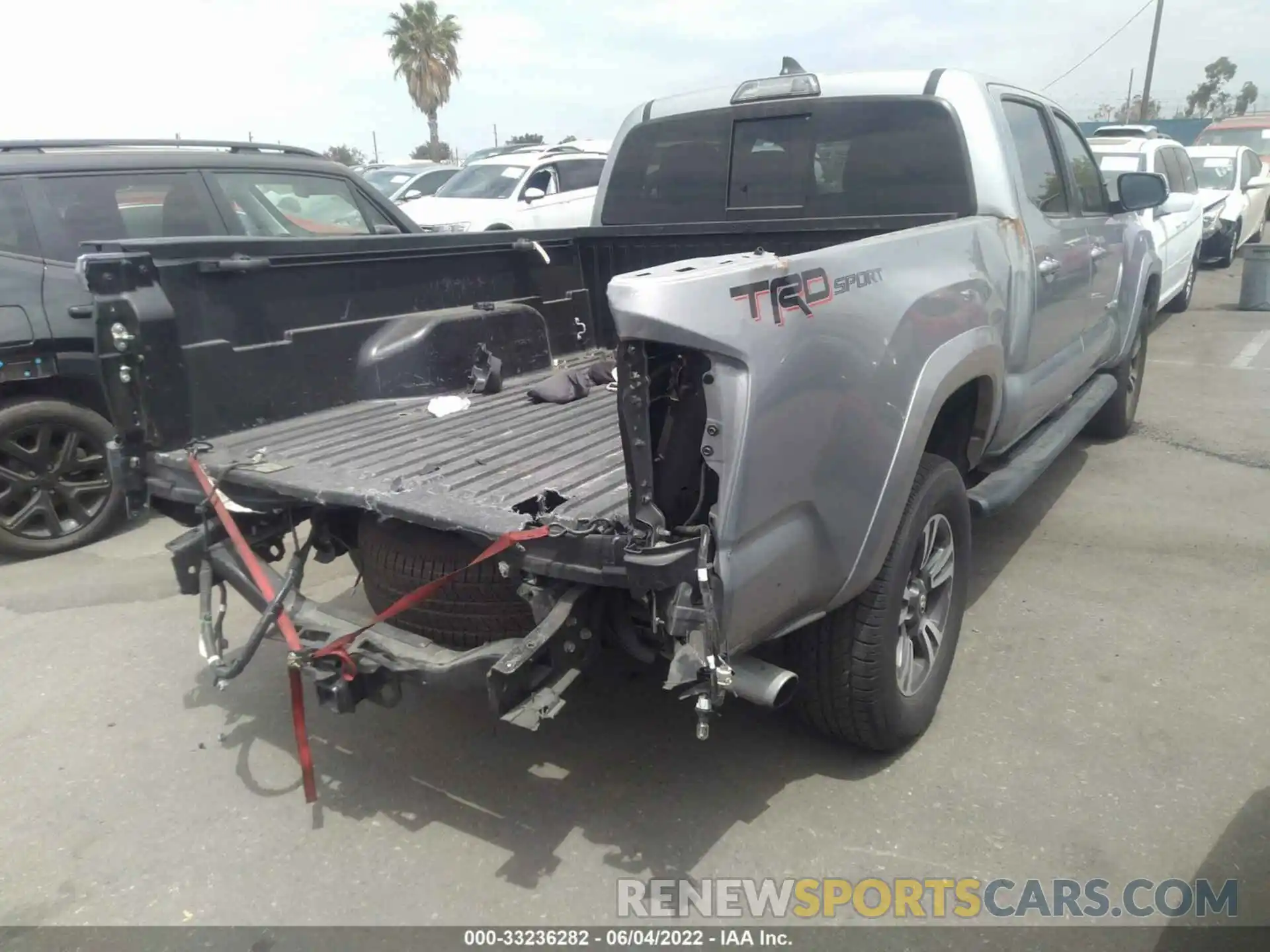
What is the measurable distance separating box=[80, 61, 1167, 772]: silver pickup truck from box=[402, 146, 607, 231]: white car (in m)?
8.25

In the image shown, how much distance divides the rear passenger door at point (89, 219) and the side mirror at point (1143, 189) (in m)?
5.14

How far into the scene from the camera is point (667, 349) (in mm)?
2270

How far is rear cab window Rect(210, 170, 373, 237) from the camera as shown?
5.74 metres

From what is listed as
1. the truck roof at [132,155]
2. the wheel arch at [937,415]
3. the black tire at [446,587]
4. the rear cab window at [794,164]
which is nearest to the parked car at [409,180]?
the truck roof at [132,155]

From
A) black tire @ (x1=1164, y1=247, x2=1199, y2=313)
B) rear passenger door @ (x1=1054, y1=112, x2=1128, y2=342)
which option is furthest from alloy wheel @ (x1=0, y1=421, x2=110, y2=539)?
black tire @ (x1=1164, y1=247, x2=1199, y2=313)

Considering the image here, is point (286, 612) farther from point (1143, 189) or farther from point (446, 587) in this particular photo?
point (1143, 189)

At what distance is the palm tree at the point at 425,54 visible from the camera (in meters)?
44.8

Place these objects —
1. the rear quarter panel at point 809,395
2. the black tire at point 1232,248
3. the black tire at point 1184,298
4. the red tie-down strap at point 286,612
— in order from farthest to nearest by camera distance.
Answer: the black tire at point 1232,248 < the black tire at point 1184,298 < the red tie-down strap at point 286,612 < the rear quarter panel at point 809,395

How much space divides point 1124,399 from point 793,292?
198 inches

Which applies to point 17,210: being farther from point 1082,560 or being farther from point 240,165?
point 1082,560

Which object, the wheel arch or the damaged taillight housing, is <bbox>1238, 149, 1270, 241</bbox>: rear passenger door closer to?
the wheel arch

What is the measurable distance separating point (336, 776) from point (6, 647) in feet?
6.63

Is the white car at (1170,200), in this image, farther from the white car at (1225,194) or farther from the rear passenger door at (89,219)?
the rear passenger door at (89,219)

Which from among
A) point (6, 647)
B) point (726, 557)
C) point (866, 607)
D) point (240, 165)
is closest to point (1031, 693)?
point (866, 607)
